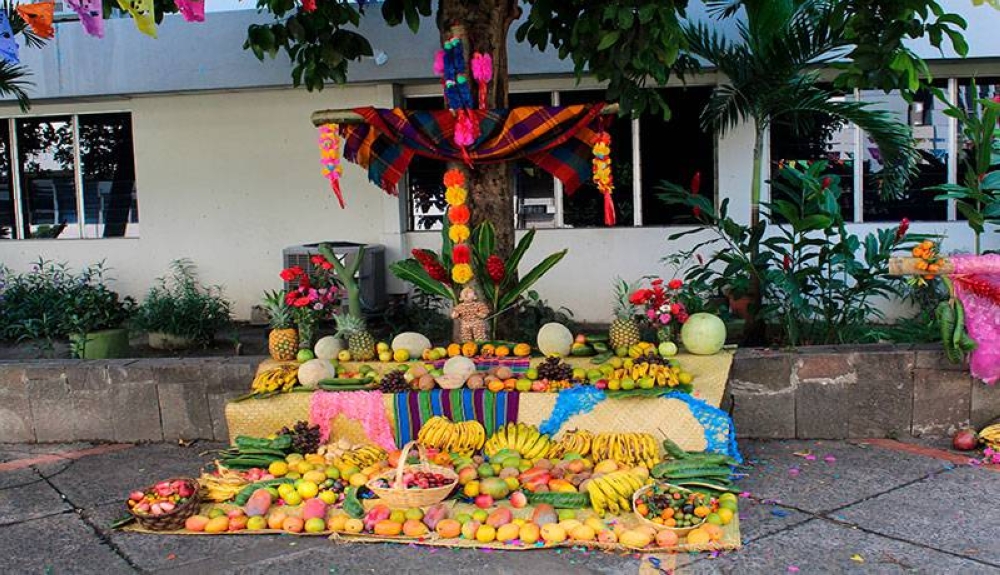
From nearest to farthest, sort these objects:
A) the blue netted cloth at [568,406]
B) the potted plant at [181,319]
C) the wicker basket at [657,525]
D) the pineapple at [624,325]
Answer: the wicker basket at [657,525]
the blue netted cloth at [568,406]
the pineapple at [624,325]
the potted plant at [181,319]

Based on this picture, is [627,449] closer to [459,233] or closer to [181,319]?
[459,233]

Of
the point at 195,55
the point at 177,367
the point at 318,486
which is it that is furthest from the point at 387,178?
the point at 195,55

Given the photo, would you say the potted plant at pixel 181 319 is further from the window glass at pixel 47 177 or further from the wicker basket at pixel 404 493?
the wicker basket at pixel 404 493

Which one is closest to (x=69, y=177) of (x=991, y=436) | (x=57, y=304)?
(x=57, y=304)

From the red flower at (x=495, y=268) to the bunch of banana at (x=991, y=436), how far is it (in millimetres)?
3217

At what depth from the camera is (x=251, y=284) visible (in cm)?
1055

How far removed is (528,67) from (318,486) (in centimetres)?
561

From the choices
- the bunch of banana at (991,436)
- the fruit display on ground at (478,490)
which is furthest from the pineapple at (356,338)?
the bunch of banana at (991,436)

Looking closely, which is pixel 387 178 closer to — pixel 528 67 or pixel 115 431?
pixel 115 431

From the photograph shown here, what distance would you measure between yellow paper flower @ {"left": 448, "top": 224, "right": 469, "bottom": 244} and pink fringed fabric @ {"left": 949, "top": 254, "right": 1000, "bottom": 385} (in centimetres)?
314

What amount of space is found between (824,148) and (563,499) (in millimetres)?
6289

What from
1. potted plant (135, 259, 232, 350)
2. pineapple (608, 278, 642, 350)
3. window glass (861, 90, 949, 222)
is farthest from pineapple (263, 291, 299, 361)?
window glass (861, 90, 949, 222)

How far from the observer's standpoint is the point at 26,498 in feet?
17.8

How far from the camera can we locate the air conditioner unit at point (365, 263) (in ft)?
31.1
